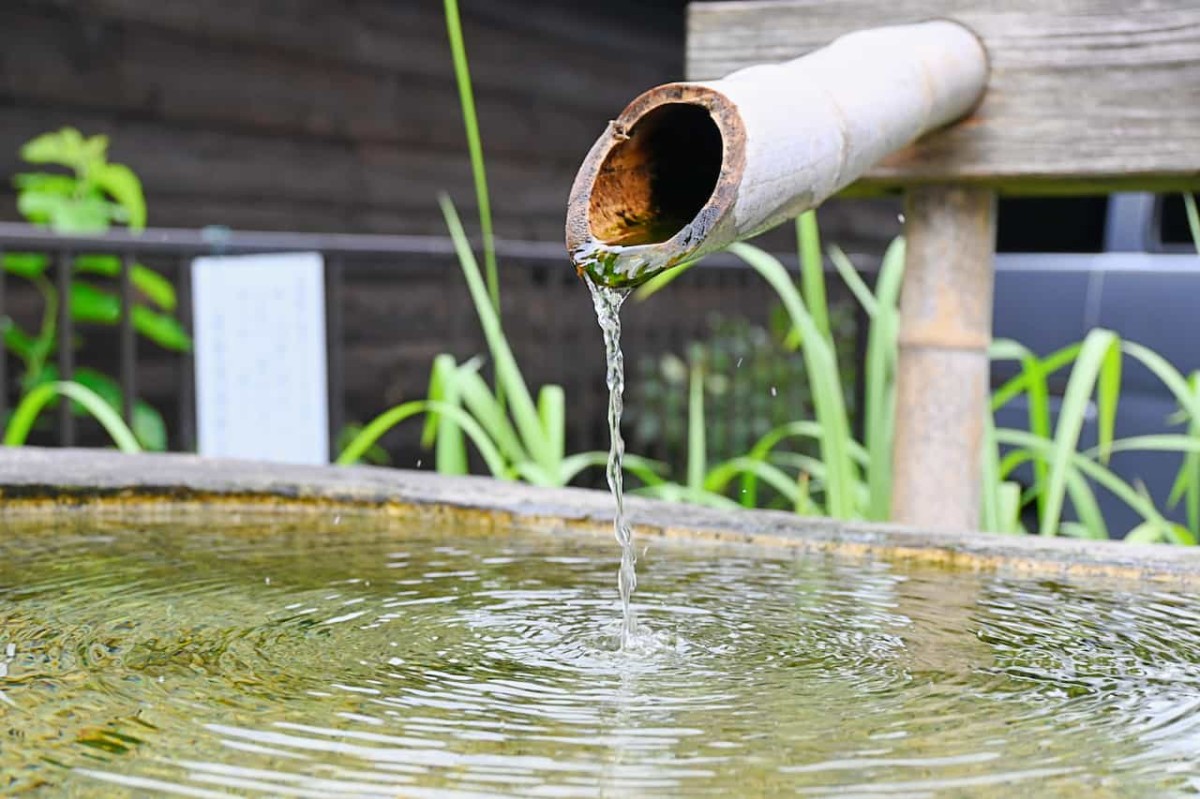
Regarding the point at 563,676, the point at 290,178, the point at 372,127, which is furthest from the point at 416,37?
the point at 563,676

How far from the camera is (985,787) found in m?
0.89

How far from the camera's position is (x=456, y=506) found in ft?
6.71

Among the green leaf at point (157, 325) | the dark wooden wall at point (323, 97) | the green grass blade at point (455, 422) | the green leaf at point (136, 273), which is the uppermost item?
the dark wooden wall at point (323, 97)

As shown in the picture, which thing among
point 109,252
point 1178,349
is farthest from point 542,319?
point 109,252

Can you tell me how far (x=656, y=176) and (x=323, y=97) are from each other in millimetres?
4448

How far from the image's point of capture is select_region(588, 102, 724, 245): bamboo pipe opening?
3.97 ft

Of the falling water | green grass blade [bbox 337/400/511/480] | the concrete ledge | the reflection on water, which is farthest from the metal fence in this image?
the reflection on water

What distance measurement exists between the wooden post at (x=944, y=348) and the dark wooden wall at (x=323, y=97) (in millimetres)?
3248

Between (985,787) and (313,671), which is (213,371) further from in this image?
(985,787)

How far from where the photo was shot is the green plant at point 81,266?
14.0ft

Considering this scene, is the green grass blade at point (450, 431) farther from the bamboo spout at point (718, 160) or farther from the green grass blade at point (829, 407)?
the bamboo spout at point (718, 160)

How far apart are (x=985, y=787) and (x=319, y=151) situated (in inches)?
193

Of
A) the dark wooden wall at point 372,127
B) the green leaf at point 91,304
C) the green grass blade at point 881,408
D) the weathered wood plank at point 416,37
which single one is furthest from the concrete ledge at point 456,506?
the weathered wood plank at point 416,37

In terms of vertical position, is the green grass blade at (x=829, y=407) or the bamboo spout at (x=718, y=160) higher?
the bamboo spout at (x=718, y=160)
